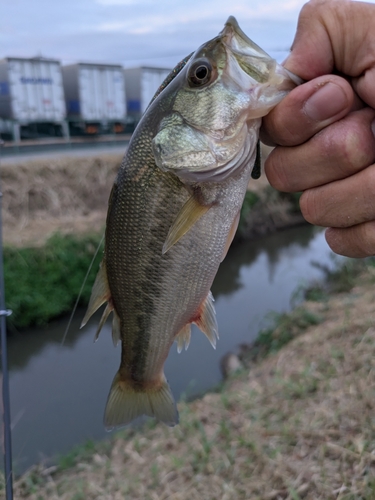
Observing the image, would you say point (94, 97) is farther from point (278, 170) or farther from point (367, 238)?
point (367, 238)

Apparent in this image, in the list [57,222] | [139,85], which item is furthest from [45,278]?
[139,85]

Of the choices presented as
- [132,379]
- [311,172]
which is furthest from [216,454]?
[311,172]

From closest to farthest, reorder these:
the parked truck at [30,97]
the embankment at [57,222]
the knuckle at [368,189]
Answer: the knuckle at [368,189] < the embankment at [57,222] < the parked truck at [30,97]

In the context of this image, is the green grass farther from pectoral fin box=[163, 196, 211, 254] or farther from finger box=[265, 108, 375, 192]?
finger box=[265, 108, 375, 192]

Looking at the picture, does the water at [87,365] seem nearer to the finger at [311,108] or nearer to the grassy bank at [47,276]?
the grassy bank at [47,276]

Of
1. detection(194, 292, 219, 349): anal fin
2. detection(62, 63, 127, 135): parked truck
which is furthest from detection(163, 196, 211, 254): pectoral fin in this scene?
detection(62, 63, 127, 135): parked truck

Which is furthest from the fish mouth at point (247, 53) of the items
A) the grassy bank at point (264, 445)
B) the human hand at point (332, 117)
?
the grassy bank at point (264, 445)
